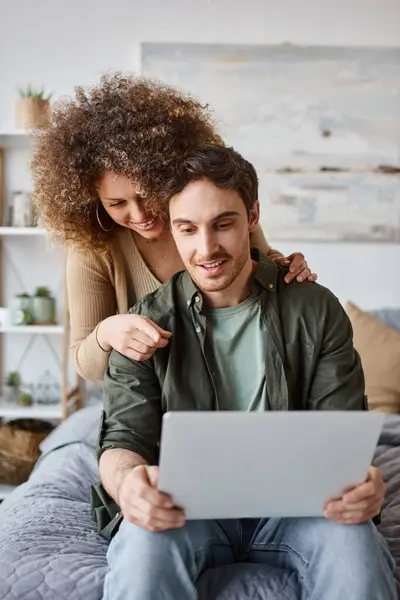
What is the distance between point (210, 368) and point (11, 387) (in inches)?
85.1

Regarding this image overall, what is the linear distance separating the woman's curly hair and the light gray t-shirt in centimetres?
28

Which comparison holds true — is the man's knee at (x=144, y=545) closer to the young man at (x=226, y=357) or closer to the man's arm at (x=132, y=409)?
the young man at (x=226, y=357)

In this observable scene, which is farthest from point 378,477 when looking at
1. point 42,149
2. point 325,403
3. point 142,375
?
point 42,149

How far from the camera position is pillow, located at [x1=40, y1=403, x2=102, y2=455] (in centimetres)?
245

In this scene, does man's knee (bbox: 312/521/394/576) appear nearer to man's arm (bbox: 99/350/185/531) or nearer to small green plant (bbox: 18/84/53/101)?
man's arm (bbox: 99/350/185/531)

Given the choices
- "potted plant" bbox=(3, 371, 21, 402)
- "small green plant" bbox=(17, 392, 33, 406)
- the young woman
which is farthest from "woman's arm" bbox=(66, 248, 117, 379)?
"potted plant" bbox=(3, 371, 21, 402)

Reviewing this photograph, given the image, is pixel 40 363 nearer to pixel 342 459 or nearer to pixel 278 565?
pixel 278 565

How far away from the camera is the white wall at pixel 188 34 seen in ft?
11.1

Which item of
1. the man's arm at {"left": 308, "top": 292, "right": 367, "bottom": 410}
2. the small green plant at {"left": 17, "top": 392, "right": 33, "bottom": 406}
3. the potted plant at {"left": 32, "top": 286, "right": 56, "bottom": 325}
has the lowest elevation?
the small green plant at {"left": 17, "top": 392, "right": 33, "bottom": 406}

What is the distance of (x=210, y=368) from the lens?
151 centimetres

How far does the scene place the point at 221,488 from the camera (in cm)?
117

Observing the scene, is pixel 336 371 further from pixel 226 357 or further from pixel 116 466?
pixel 116 466

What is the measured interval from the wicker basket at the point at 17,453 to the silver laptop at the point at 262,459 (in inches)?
83.5

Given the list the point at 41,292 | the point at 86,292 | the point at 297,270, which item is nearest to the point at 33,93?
the point at 41,292
